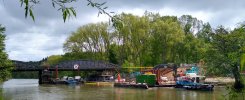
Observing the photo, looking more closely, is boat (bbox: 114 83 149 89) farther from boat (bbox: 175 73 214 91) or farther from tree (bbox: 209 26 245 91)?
tree (bbox: 209 26 245 91)

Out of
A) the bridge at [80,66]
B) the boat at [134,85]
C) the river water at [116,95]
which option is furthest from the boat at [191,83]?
the bridge at [80,66]

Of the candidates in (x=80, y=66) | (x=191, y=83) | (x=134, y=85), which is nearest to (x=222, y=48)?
(x=191, y=83)

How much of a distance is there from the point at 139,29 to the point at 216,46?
34294 mm

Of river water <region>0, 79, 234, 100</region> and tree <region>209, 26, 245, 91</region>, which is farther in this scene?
tree <region>209, 26, 245, 91</region>

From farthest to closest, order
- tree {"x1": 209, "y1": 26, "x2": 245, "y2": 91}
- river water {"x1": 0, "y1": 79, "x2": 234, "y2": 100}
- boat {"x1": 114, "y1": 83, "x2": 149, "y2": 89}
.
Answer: boat {"x1": 114, "y1": 83, "x2": 149, "y2": 89} → tree {"x1": 209, "y1": 26, "x2": 245, "y2": 91} → river water {"x1": 0, "y1": 79, "x2": 234, "y2": 100}

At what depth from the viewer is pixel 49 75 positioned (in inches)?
3900

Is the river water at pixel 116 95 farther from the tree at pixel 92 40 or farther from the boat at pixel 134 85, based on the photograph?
the tree at pixel 92 40

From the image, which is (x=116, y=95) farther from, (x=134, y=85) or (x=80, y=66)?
(x=80, y=66)

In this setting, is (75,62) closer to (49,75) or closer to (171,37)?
(49,75)

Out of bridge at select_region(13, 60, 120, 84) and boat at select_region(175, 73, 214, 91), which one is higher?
bridge at select_region(13, 60, 120, 84)

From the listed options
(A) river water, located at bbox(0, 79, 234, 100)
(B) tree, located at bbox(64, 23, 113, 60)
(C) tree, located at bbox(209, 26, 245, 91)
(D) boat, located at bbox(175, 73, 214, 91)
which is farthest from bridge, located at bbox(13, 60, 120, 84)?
(C) tree, located at bbox(209, 26, 245, 91)

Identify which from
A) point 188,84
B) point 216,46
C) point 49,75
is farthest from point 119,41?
point 216,46

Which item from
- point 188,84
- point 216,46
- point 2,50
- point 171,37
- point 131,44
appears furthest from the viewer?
point 131,44

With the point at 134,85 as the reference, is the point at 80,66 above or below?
above
